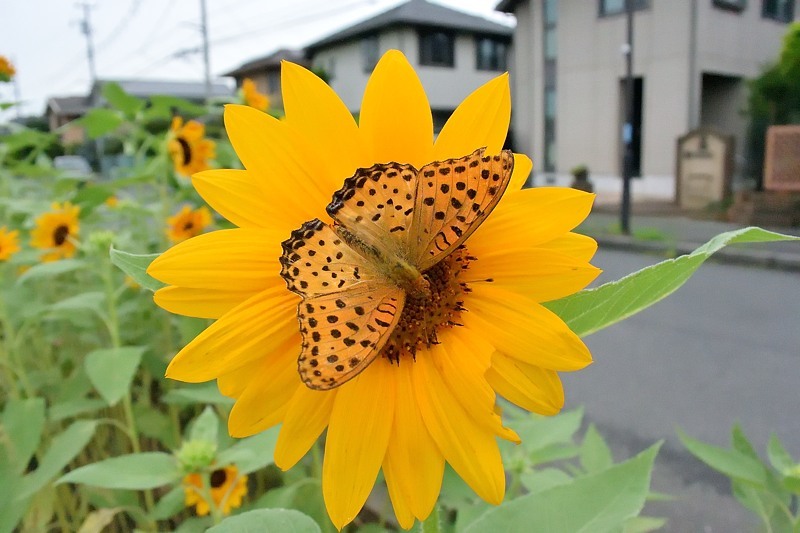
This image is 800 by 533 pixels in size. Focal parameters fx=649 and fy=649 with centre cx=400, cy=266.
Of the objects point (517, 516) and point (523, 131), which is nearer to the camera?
point (517, 516)

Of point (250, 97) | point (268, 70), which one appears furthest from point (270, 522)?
point (268, 70)

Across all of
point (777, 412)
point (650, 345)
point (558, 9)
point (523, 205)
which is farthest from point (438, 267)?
point (558, 9)

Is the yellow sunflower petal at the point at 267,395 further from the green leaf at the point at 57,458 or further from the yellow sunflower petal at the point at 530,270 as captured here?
the green leaf at the point at 57,458

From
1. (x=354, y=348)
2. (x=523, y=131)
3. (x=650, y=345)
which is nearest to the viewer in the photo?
(x=354, y=348)

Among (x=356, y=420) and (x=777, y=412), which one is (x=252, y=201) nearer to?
(x=356, y=420)

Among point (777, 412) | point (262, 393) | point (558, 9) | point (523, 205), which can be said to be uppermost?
point (558, 9)

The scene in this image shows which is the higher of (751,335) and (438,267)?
(438,267)

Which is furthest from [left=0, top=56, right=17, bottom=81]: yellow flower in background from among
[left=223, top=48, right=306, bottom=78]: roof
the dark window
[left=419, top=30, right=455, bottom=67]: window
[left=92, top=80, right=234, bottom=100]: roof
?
[left=92, top=80, right=234, bottom=100]: roof
